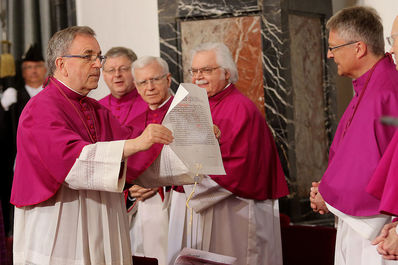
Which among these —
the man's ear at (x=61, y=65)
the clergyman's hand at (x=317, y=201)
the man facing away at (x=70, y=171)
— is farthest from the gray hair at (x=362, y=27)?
the man's ear at (x=61, y=65)

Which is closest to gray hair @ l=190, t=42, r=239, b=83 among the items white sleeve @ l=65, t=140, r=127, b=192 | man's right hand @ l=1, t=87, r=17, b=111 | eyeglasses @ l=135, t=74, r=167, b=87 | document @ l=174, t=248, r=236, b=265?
eyeglasses @ l=135, t=74, r=167, b=87

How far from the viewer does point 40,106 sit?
3.69 metres

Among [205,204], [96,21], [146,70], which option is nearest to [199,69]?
[146,70]

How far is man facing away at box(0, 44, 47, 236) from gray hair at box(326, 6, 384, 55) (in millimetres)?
5221

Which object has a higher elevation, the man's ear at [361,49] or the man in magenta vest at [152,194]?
the man's ear at [361,49]

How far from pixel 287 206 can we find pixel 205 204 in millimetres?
2636

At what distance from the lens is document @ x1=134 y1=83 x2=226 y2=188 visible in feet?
12.3

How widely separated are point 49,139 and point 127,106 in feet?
9.12

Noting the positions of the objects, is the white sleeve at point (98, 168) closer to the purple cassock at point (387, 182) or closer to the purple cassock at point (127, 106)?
the purple cassock at point (387, 182)

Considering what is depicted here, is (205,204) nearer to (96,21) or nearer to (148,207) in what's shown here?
(148,207)

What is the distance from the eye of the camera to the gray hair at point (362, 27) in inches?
157

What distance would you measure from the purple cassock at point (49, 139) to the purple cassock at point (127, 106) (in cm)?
222

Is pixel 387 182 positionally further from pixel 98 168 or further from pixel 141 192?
pixel 141 192

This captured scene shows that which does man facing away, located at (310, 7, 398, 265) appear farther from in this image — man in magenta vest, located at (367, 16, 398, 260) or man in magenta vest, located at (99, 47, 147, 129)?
man in magenta vest, located at (99, 47, 147, 129)
